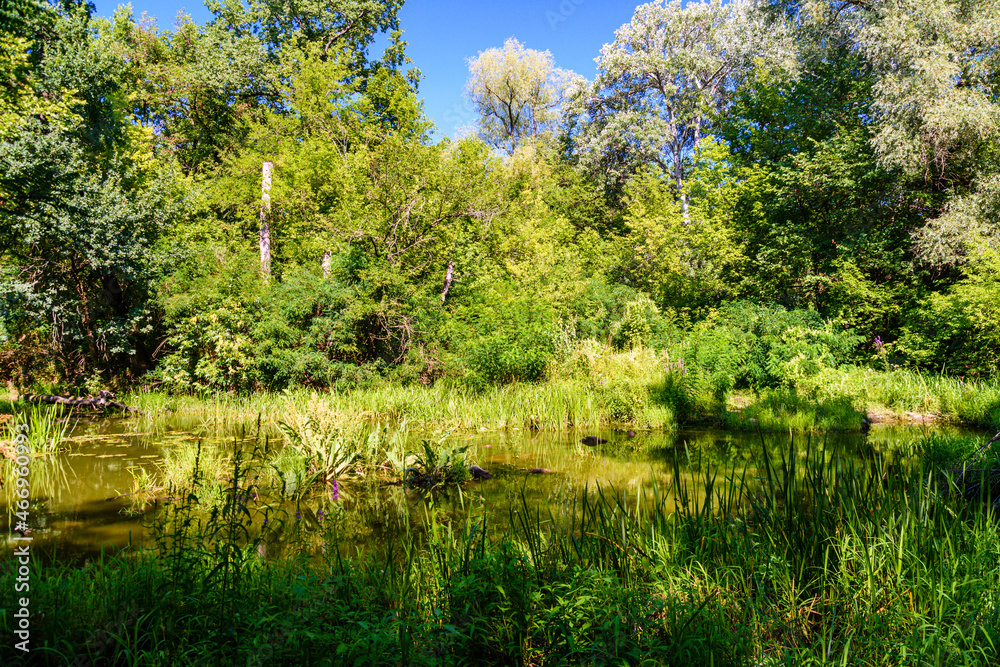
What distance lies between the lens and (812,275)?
16.0 m

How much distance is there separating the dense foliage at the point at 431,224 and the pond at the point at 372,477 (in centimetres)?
286

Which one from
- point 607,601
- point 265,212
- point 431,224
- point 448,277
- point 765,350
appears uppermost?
point 265,212

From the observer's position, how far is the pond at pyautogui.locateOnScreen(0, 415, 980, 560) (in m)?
4.41

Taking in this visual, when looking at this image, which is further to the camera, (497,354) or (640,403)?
(497,354)

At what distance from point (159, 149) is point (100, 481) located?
1920cm

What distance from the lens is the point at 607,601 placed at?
2.46 metres

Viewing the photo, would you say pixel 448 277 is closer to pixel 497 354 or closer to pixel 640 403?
pixel 497 354

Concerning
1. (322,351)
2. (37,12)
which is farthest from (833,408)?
(37,12)

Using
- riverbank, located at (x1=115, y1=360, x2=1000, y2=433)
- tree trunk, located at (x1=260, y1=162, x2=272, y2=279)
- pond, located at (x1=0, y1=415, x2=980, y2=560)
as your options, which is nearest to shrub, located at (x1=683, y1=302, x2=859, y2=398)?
riverbank, located at (x1=115, y1=360, x2=1000, y2=433)

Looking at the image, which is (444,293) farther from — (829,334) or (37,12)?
(37,12)

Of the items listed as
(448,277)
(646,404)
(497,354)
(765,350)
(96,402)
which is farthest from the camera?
(448,277)

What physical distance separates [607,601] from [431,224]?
41.0 feet

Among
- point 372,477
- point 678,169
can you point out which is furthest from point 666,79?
point 372,477

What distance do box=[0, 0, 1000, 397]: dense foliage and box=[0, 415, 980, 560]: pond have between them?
2.86 m
